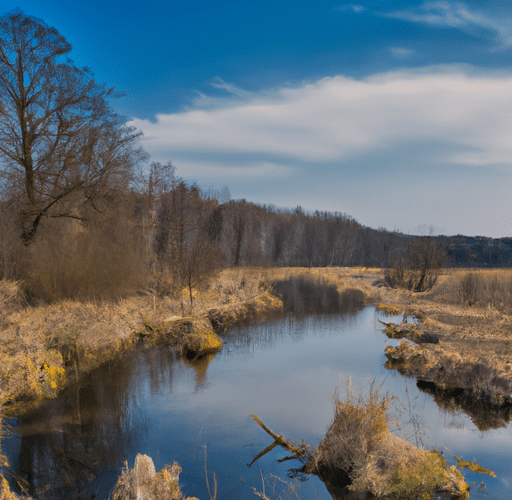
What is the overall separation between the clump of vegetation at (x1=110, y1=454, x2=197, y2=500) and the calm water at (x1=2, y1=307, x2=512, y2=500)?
78 cm

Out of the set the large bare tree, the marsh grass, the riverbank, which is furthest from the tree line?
the marsh grass

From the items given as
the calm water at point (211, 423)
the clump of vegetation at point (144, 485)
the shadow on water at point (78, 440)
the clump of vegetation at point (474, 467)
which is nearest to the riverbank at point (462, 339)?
the calm water at point (211, 423)

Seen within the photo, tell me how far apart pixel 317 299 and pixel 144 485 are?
67.5 feet

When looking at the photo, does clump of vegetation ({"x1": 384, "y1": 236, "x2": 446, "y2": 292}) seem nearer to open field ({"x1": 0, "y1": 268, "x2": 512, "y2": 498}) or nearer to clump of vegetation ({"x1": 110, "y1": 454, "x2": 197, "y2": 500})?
open field ({"x1": 0, "y1": 268, "x2": 512, "y2": 498})

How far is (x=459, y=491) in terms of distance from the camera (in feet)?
19.4

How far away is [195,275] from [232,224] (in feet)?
116

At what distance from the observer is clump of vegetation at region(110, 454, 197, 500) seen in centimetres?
511

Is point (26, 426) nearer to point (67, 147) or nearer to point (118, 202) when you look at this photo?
point (67, 147)

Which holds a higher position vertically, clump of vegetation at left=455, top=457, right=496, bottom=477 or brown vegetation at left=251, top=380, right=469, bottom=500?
brown vegetation at left=251, top=380, right=469, bottom=500

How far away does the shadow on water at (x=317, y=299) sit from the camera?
70.6 feet

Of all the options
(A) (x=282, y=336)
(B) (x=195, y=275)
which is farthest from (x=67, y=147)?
(A) (x=282, y=336)

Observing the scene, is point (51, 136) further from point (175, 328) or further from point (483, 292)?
point (483, 292)

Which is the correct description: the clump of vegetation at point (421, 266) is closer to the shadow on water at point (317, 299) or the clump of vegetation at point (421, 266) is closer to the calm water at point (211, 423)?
the shadow on water at point (317, 299)

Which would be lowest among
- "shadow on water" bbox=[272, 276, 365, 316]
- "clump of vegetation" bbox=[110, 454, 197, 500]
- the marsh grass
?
"clump of vegetation" bbox=[110, 454, 197, 500]
